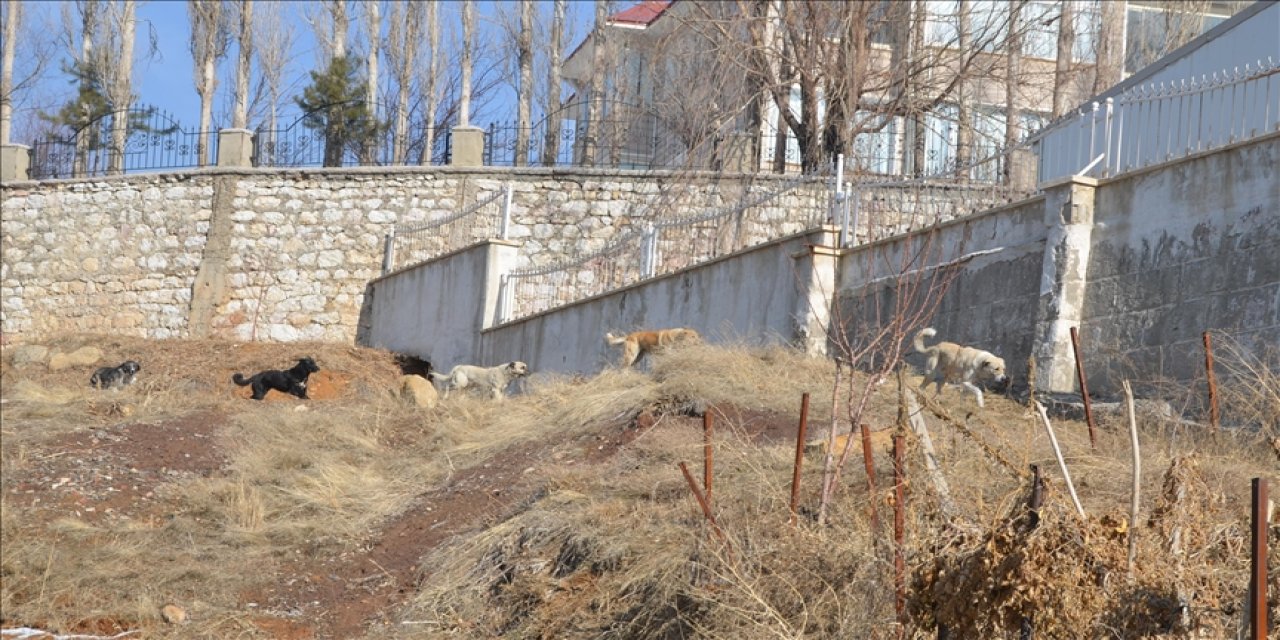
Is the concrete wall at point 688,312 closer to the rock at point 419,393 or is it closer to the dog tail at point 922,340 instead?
the dog tail at point 922,340

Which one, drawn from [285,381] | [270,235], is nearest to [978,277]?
[285,381]

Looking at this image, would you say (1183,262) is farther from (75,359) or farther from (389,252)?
(75,359)

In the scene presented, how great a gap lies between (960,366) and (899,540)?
208 inches

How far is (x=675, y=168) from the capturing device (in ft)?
70.8

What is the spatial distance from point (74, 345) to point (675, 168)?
8357 mm

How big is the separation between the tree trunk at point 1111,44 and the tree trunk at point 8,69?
2078 centimetres

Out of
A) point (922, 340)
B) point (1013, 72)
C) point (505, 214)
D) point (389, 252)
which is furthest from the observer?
point (1013, 72)

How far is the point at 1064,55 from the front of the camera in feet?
87.6

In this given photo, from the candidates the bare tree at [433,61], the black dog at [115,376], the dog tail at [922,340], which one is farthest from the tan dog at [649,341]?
the bare tree at [433,61]

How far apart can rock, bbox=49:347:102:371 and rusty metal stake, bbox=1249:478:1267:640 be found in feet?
53.3

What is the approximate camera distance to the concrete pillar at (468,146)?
22.1m

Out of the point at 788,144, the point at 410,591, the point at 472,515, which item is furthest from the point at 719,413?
the point at 788,144

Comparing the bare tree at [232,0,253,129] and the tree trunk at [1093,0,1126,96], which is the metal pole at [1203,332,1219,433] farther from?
the bare tree at [232,0,253,129]

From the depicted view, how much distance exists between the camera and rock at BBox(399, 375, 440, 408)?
14.2 m
